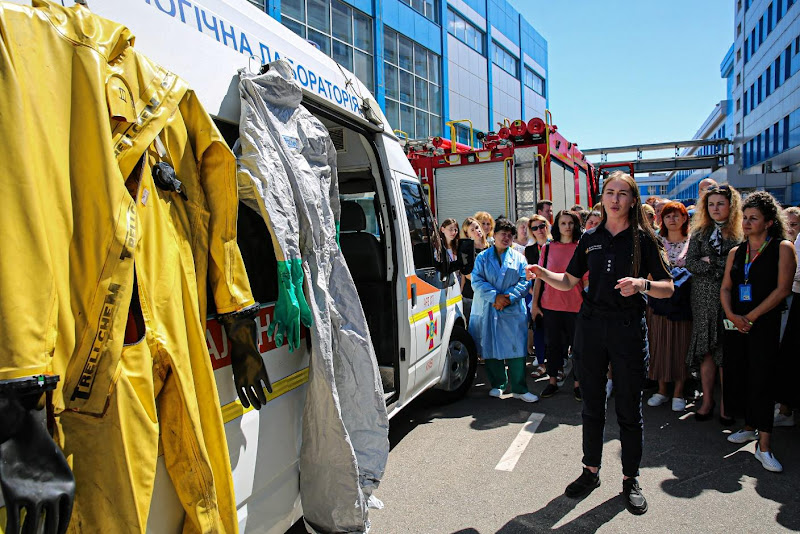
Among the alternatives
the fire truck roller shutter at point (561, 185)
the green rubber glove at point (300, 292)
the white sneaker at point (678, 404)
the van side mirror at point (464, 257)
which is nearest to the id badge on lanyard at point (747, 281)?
the white sneaker at point (678, 404)

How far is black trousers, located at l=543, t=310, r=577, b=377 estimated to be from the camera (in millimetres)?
5359

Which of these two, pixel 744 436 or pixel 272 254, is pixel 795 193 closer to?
pixel 744 436

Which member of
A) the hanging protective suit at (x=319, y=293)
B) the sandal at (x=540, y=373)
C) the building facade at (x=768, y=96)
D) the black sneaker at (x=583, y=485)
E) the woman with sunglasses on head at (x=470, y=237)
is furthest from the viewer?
the building facade at (x=768, y=96)

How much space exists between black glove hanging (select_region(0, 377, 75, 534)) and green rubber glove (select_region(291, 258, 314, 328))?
1.22 metres

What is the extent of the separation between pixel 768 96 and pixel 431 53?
26391 millimetres

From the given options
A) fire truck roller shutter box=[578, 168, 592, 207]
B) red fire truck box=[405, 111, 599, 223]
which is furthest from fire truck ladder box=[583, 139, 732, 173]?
red fire truck box=[405, 111, 599, 223]

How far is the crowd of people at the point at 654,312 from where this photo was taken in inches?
128

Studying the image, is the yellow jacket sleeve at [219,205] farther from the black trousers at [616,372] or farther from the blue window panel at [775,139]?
the blue window panel at [775,139]

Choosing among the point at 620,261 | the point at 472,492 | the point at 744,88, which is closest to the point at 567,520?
the point at 472,492

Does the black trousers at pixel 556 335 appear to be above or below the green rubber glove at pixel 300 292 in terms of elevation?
below

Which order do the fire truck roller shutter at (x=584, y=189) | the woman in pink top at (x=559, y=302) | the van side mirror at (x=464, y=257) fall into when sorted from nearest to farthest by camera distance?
the van side mirror at (x=464, y=257), the woman in pink top at (x=559, y=302), the fire truck roller shutter at (x=584, y=189)

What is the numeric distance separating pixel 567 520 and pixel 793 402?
2156 millimetres

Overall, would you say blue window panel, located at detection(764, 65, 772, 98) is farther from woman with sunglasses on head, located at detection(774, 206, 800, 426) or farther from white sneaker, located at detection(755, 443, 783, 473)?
white sneaker, located at detection(755, 443, 783, 473)

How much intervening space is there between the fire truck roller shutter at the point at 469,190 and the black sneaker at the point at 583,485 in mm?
5965
